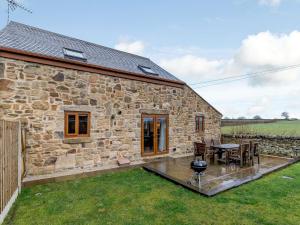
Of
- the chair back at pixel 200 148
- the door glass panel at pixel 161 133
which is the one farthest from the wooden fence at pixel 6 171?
the chair back at pixel 200 148

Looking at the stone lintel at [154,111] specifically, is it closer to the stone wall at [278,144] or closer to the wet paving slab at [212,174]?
the wet paving slab at [212,174]

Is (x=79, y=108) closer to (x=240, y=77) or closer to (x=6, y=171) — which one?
(x=6, y=171)

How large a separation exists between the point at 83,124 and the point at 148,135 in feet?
11.1

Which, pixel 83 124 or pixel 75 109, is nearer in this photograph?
pixel 75 109

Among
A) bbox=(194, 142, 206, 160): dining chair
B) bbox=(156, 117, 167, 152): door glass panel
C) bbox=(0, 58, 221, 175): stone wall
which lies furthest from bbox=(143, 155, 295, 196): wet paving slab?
bbox=(0, 58, 221, 175): stone wall

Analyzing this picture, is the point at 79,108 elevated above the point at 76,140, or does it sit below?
above

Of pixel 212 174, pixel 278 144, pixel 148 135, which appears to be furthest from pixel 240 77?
pixel 212 174

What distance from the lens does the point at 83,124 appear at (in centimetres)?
770

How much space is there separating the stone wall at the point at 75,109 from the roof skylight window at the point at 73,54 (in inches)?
43.0

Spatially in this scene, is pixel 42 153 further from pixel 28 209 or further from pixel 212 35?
pixel 212 35

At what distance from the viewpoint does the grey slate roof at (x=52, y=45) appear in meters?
7.21

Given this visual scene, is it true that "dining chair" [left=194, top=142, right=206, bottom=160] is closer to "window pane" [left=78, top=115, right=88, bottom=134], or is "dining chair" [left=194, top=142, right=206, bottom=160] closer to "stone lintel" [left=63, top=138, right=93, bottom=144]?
"stone lintel" [left=63, top=138, right=93, bottom=144]

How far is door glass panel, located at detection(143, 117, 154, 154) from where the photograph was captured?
9.59 metres

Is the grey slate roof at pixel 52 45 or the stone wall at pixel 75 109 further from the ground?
the grey slate roof at pixel 52 45
